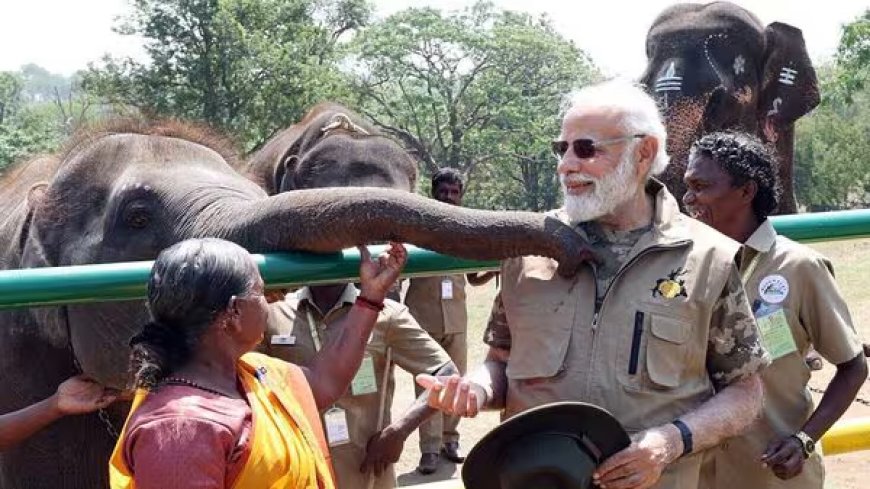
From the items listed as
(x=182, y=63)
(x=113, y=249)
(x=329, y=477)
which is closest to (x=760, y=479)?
(x=329, y=477)

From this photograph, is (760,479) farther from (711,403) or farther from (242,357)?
(242,357)

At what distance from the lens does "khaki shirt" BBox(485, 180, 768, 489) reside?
2572 millimetres

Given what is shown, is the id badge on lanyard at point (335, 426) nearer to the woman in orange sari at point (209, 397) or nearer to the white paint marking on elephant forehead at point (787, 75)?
the woman in orange sari at point (209, 397)

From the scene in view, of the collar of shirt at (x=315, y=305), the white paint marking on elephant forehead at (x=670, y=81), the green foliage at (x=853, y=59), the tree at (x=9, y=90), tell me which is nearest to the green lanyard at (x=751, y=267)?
the collar of shirt at (x=315, y=305)

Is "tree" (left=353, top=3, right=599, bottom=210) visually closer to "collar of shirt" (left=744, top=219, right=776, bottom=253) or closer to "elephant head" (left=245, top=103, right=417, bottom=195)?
"elephant head" (left=245, top=103, right=417, bottom=195)

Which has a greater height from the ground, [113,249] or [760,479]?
[113,249]

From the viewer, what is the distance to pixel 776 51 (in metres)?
9.47

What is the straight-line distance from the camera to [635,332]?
258 centimetres

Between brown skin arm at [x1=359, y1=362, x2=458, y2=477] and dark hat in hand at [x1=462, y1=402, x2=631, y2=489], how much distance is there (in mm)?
1658

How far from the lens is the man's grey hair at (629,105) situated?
2654mm

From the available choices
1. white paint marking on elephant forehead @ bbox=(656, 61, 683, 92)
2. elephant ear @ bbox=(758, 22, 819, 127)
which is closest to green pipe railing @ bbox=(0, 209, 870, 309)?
white paint marking on elephant forehead @ bbox=(656, 61, 683, 92)

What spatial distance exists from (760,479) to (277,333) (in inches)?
63.7

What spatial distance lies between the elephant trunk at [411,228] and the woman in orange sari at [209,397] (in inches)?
17.4

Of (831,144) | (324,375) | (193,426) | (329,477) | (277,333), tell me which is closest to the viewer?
(193,426)
